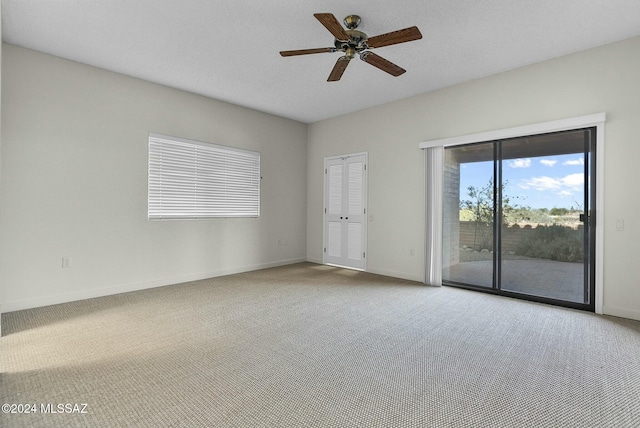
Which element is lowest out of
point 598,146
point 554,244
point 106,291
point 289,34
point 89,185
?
point 106,291

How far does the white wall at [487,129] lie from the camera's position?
3.53m

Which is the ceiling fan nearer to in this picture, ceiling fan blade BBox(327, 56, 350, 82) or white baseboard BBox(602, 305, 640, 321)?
ceiling fan blade BBox(327, 56, 350, 82)

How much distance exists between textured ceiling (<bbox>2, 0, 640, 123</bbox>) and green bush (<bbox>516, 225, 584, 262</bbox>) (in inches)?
85.1

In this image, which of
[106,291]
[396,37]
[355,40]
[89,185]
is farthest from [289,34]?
[106,291]

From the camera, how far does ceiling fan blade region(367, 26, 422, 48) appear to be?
264 cm

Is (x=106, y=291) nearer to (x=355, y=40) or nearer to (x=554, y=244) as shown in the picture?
(x=355, y=40)

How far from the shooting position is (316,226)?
22.7 ft

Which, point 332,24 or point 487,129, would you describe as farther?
point 487,129

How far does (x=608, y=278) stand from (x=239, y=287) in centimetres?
466

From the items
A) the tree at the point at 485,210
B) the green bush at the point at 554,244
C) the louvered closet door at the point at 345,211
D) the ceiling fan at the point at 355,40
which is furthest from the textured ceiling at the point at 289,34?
the green bush at the point at 554,244

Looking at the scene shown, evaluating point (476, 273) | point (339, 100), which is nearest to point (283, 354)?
point (476, 273)

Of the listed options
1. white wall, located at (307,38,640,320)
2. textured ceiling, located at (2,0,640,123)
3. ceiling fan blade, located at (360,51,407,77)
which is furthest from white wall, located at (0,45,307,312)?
ceiling fan blade, located at (360,51,407,77)

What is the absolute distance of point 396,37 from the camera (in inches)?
109

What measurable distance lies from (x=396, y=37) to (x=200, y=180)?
12.5 ft
